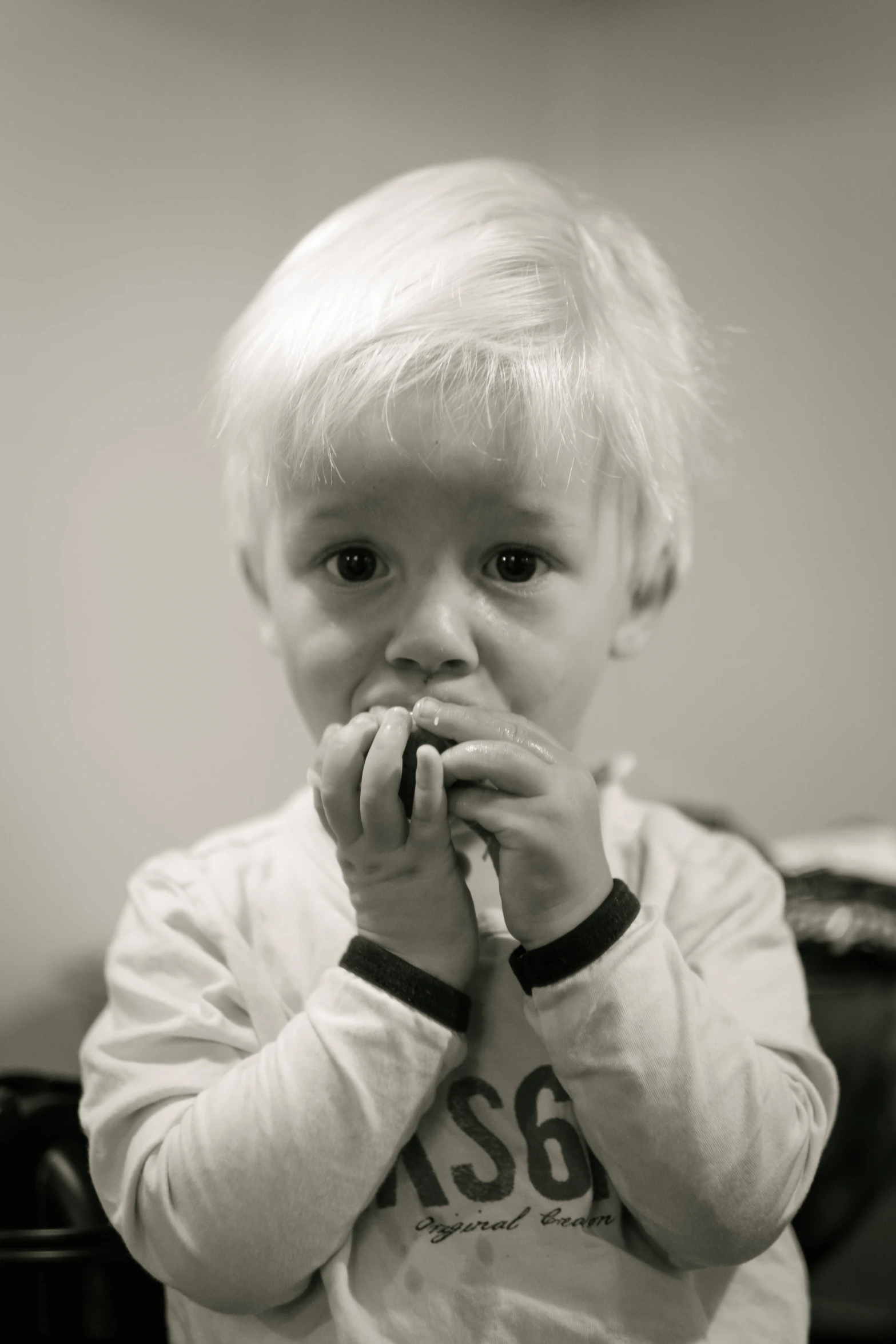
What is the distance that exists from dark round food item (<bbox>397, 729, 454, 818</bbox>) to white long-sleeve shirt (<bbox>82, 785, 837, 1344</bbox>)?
98mm

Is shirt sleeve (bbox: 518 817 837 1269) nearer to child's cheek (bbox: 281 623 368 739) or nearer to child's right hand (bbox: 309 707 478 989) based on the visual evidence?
child's right hand (bbox: 309 707 478 989)

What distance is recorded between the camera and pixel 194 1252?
1.82 ft

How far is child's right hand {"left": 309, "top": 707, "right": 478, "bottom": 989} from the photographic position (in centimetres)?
56

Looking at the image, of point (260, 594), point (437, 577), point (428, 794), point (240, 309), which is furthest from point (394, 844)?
point (240, 309)

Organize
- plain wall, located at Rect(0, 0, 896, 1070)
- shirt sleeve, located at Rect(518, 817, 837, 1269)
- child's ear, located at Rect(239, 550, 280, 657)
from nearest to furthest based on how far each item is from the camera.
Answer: shirt sleeve, located at Rect(518, 817, 837, 1269) < child's ear, located at Rect(239, 550, 280, 657) < plain wall, located at Rect(0, 0, 896, 1070)

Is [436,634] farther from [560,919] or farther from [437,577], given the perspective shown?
[560,919]

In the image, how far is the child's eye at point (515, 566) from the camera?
623 mm

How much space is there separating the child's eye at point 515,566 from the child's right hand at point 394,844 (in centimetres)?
11

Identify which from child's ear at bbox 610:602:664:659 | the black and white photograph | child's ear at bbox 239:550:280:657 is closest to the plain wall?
the black and white photograph

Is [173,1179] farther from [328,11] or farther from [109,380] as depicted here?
[328,11]

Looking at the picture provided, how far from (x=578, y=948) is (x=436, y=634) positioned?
0.58 feet

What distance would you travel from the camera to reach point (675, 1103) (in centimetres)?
54

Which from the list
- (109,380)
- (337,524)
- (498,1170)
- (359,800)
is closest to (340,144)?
(109,380)

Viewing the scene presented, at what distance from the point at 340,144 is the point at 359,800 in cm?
85
